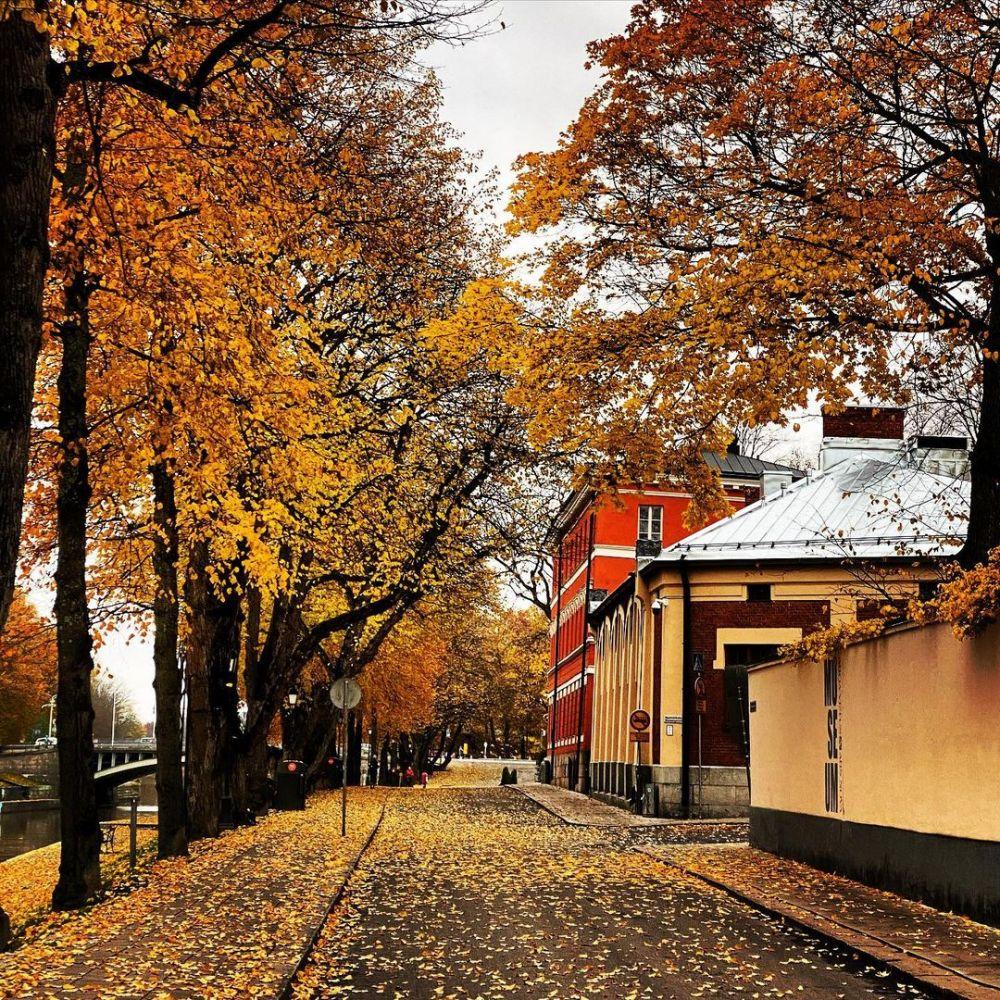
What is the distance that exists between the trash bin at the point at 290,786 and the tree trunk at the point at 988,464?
2265cm

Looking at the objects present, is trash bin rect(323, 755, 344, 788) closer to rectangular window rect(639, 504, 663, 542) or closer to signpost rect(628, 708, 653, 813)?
rectangular window rect(639, 504, 663, 542)

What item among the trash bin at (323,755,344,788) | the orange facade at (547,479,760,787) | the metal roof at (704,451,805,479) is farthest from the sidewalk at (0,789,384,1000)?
the metal roof at (704,451,805,479)

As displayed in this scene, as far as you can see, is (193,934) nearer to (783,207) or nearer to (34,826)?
(783,207)

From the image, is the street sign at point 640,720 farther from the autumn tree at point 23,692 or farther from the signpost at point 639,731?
the autumn tree at point 23,692

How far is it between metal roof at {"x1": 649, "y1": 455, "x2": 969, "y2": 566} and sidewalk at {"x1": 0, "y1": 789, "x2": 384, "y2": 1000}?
1607cm

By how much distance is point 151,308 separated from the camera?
39.7 ft

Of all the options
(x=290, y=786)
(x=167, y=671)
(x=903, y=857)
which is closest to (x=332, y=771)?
(x=290, y=786)

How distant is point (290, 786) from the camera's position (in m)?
32.9

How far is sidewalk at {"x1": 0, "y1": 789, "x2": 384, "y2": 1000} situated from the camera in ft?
28.4

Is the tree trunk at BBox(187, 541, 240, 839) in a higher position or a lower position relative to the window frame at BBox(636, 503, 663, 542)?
lower

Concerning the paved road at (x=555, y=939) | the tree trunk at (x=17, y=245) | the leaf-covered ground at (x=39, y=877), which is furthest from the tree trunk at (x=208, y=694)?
the tree trunk at (x=17, y=245)

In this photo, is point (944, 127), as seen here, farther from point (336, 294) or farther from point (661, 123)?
point (336, 294)

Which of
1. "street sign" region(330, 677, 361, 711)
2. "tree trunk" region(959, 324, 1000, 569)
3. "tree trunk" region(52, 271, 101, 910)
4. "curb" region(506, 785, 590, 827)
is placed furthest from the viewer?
"curb" region(506, 785, 590, 827)

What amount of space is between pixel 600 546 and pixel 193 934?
134ft
